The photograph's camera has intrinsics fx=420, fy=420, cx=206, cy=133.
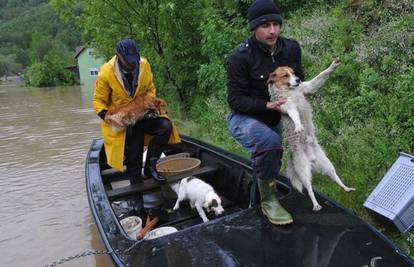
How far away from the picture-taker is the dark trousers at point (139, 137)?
15.4 ft

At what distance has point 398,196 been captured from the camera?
3.46m

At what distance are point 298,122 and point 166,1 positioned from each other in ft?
26.6

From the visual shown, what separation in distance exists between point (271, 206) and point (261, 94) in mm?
870

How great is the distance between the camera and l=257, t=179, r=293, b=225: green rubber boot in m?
3.12

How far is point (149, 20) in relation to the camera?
10.8 metres

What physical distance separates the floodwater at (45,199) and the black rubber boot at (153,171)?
0.98 m

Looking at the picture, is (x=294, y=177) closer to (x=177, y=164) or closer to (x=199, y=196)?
(x=199, y=196)

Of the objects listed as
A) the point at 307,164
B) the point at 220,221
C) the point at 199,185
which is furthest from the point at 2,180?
the point at 307,164

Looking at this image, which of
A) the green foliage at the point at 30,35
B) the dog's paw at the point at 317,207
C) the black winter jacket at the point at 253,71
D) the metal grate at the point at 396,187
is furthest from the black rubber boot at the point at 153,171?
the green foliage at the point at 30,35

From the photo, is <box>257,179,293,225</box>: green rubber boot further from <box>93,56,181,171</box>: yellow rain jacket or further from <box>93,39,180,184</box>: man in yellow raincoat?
<box>93,56,181,171</box>: yellow rain jacket

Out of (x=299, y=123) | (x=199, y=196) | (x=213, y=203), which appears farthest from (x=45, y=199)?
(x=299, y=123)

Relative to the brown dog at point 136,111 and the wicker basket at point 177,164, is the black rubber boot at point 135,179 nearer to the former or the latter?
the wicker basket at point 177,164

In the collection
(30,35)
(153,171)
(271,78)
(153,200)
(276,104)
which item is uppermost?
(30,35)

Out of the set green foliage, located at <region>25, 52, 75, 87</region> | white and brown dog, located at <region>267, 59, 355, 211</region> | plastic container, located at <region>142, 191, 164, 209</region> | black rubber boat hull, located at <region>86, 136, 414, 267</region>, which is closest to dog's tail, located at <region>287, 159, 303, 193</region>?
white and brown dog, located at <region>267, 59, 355, 211</region>
